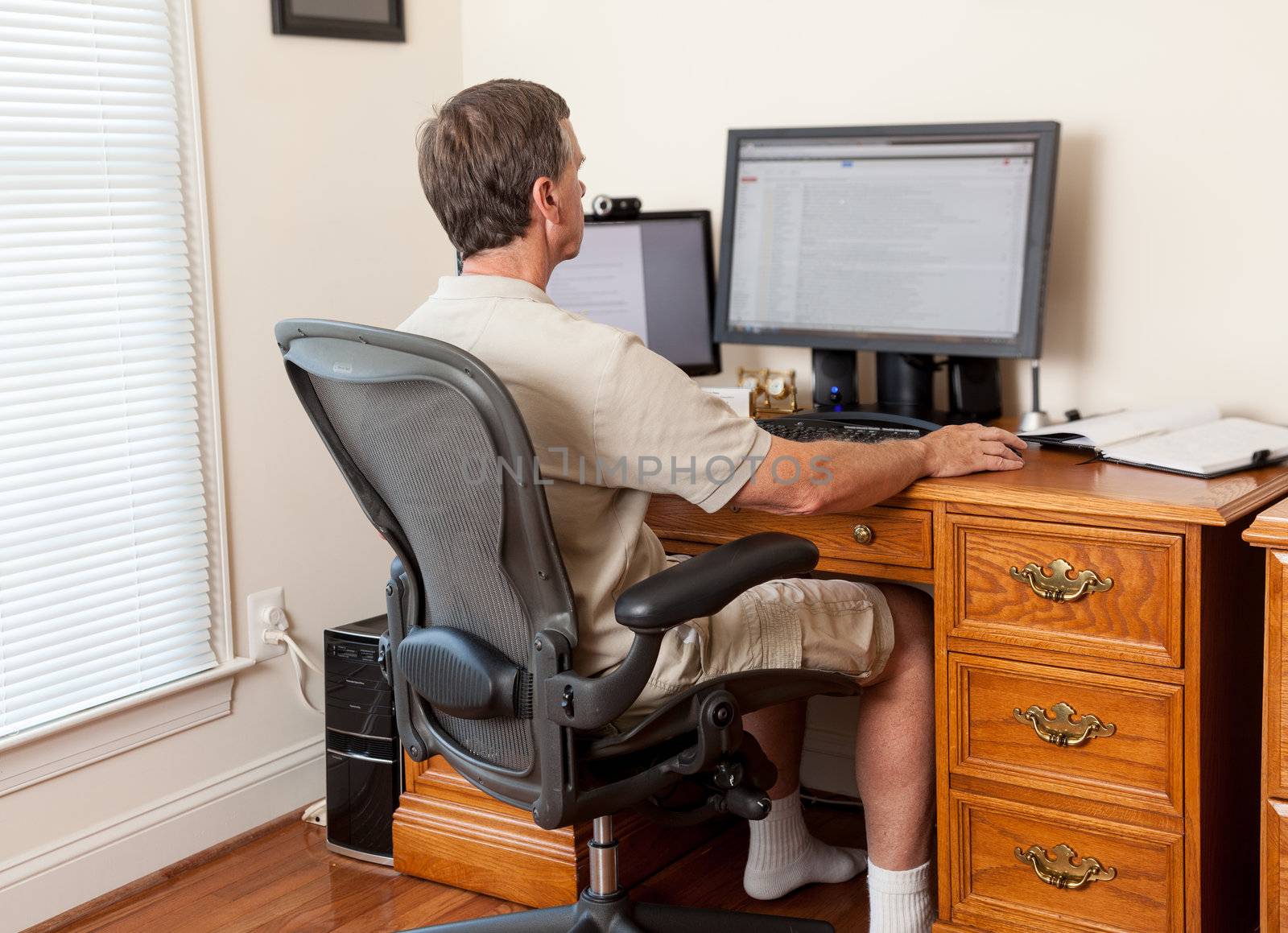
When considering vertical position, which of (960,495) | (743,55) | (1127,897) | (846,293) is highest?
(743,55)

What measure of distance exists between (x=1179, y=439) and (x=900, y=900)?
76 centimetres

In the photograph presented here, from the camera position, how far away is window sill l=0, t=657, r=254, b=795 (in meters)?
2.03

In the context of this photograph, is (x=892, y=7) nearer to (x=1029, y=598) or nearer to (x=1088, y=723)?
(x=1029, y=598)

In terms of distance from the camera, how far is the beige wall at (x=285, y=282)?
2268 mm

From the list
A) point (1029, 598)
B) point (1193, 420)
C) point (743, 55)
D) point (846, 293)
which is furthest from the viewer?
point (743, 55)

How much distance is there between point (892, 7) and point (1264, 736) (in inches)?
54.2

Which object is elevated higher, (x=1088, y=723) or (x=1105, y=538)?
(x=1105, y=538)

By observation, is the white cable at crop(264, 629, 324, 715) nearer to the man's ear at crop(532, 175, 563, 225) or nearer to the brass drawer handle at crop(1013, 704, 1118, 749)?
the man's ear at crop(532, 175, 563, 225)

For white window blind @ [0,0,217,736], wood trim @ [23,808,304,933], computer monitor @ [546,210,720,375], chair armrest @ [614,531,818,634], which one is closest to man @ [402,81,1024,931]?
chair armrest @ [614,531,818,634]

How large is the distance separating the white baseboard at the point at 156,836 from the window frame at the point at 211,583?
0.41 feet

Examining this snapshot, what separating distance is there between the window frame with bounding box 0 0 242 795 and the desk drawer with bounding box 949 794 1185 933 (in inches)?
52.2

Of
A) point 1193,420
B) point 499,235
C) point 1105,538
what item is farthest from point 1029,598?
point 499,235

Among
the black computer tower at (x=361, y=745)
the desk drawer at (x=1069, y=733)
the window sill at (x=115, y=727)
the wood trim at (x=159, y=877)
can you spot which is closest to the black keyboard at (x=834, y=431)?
the desk drawer at (x=1069, y=733)

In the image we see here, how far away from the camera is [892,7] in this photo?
225 centimetres
